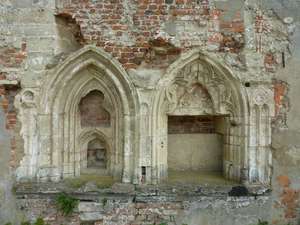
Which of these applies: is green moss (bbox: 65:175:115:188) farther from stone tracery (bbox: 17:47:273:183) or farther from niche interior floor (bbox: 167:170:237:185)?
niche interior floor (bbox: 167:170:237:185)

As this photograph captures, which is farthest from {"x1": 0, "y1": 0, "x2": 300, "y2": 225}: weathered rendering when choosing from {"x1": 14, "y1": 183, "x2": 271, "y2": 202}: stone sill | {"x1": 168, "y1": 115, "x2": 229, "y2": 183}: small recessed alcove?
{"x1": 168, "y1": 115, "x2": 229, "y2": 183}: small recessed alcove

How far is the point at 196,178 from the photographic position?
232 inches

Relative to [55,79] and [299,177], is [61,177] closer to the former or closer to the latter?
[55,79]

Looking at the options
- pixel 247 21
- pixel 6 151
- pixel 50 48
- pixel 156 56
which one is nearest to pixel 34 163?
pixel 6 151

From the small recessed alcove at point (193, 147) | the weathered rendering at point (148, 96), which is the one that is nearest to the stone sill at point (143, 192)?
the weathered rendering at point (148, 96)

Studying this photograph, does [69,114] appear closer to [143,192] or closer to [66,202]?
[66,202]

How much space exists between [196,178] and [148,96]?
5.48ft

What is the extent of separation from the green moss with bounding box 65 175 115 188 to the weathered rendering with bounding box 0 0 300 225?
0.16ft

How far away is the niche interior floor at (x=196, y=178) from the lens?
18.6ft

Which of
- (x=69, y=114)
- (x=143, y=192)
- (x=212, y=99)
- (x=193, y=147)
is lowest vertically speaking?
(x=143, y=192)

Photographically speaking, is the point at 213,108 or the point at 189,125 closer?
the point at 213,108

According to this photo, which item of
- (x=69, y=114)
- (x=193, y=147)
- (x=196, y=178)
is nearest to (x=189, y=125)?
(x=193, y=147)

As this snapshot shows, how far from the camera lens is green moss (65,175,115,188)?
5.58 metres

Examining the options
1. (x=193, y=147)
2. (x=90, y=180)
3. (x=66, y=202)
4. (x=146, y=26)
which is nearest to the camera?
(x=66, y=202)
